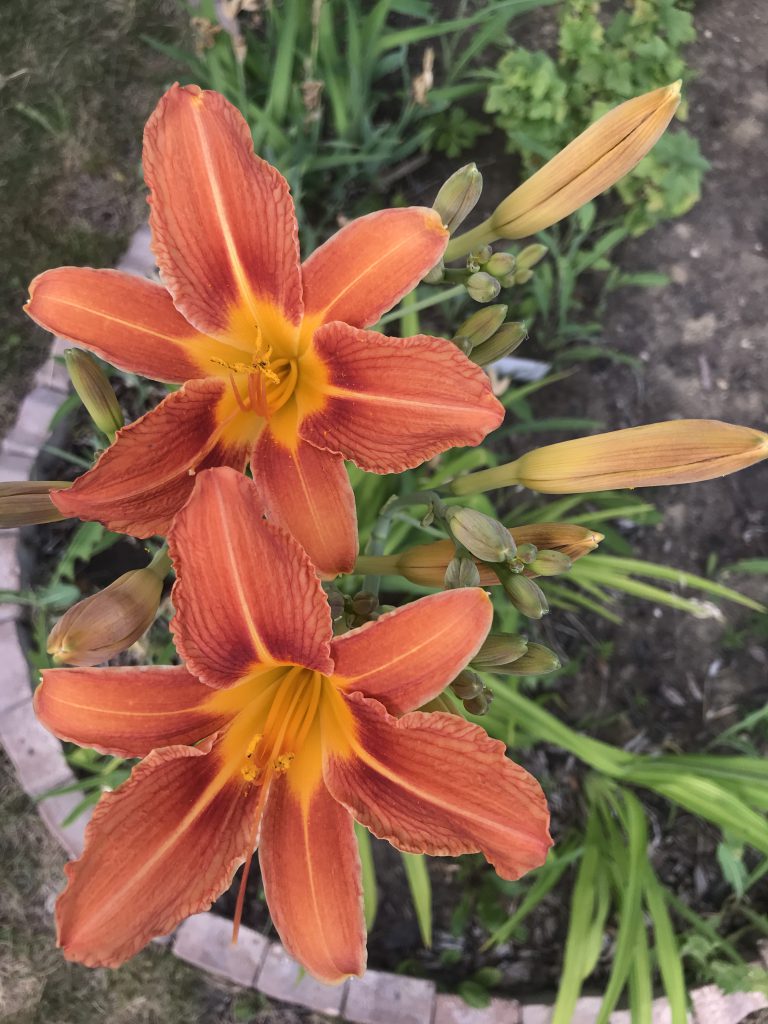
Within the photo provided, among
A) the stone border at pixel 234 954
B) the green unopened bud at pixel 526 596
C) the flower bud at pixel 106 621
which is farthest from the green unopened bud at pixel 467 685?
the stone border at pixel 234 954

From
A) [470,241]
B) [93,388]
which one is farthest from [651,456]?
[93,388]

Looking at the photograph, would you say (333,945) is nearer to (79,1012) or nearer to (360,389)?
(360,389)

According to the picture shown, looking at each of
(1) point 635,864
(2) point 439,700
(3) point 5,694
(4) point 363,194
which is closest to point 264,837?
(2) point 439,700

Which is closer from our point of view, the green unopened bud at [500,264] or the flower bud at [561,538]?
the flower bud at [561,538]

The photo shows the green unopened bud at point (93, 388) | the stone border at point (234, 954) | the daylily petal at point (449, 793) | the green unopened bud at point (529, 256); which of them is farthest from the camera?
the stone border at point (234, 954)

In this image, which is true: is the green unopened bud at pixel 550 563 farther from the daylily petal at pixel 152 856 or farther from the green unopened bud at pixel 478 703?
the daylily petal at pixel 152 856

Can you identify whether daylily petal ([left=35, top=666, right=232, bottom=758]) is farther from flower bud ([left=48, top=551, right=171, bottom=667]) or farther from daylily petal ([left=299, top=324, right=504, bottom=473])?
daylily petal ([left=299, top=324, right=504, bottom=473])
